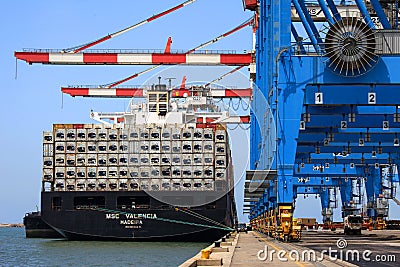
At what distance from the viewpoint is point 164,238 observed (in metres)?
49.8

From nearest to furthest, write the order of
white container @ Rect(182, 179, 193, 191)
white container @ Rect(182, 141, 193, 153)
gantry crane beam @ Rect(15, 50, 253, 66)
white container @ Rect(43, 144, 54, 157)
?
gantry crane beam @ Rect(15, 50, 253, 66)
white container @ Rect(182, 179, 193, 191)
white container @ Rect(182, 141, 193, 153)
white container @ Rect(43, 144, 54, 157)

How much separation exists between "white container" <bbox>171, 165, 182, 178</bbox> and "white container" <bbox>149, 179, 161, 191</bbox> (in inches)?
43.5

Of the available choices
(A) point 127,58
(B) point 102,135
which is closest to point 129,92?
(B) point 102,135

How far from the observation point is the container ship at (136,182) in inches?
1984

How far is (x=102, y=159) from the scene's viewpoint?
174 ft

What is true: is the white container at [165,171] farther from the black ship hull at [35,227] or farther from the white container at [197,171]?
the black ship hull at [35,227]

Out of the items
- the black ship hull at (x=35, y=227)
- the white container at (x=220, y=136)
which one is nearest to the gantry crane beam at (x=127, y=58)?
the white container at (x=220, y=136)

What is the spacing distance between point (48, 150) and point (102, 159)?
4.43 m

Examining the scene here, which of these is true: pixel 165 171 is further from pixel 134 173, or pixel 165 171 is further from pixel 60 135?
pixel 60 135

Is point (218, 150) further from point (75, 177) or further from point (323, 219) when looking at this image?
point (323, 219)

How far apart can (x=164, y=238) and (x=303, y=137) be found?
13.4m

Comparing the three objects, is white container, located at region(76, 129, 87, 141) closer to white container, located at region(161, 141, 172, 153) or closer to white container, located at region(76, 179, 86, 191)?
white container, located at region(76, 179, 86, 191)

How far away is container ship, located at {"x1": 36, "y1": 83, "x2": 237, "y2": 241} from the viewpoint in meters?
50.4

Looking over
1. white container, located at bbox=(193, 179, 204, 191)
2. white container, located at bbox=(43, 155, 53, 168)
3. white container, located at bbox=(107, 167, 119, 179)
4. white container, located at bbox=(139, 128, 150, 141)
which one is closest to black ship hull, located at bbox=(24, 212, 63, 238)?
white container, located at bbox=(43, 155, 53, 168)
